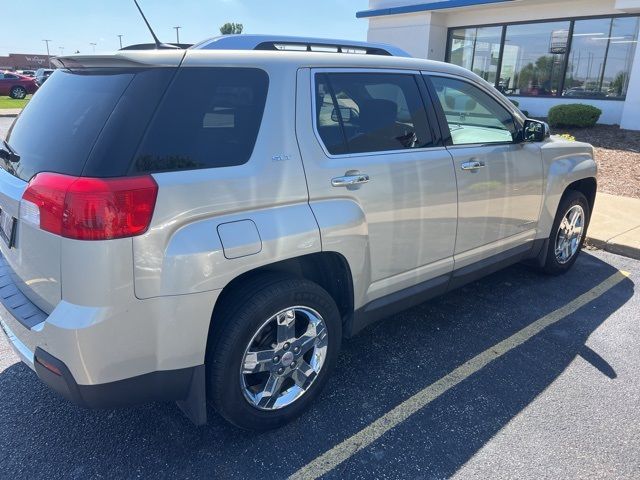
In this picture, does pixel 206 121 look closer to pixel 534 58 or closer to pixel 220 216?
pixel 220 216

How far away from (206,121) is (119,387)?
3.97ft

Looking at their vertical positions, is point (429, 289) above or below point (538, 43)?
below

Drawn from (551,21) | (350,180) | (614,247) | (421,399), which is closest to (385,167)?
(350,180)

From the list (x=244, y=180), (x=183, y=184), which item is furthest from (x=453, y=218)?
(x=183, y=184)

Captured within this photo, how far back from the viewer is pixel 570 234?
16.2ft

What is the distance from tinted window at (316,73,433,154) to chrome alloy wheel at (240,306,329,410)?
3.04ft

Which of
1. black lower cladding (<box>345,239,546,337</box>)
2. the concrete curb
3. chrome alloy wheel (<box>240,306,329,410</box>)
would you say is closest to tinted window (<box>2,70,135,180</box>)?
chrome alloy wheel (<box>240,306,329,410</box>)

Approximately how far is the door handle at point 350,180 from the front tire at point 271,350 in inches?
21.2

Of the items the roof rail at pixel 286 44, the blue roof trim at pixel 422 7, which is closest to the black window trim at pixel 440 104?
the roof rail at pixel 286 44

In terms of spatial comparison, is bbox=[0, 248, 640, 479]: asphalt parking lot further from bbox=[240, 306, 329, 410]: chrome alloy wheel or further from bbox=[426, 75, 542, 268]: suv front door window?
bbox=[426, 75, 542, 268]: suv front door window

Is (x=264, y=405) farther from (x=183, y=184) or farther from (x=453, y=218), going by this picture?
(x=453, y=218)

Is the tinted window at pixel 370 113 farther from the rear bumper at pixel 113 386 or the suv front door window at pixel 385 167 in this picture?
the rear bumper at pixel 113 386

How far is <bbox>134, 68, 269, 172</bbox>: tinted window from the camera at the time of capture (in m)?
2.14

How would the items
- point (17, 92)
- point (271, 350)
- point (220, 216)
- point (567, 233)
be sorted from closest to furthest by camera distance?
point (220, 216) → point (271, 350) → point (567, 233) → point (17, 92)
